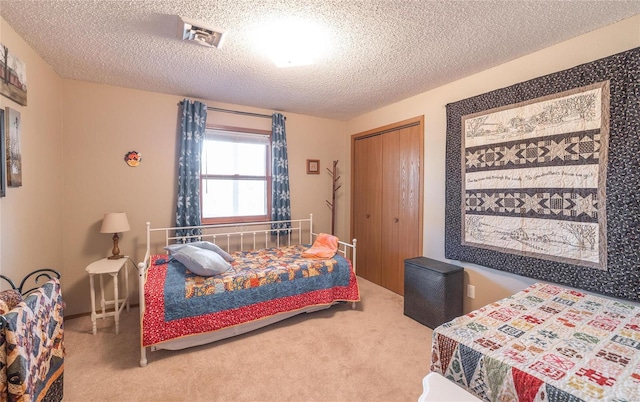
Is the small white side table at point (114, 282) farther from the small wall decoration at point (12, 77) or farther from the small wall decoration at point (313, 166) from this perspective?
the small wall decoration at point (313, 166)

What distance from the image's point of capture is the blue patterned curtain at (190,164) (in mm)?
3166

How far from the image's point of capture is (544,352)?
115cm

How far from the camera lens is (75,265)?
284 centimetres

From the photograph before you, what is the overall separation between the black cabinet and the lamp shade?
9.44 feet

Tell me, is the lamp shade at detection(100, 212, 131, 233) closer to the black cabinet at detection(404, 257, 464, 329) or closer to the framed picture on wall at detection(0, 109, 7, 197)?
the framed picture on wall at detection(0, 109, 7, 197)

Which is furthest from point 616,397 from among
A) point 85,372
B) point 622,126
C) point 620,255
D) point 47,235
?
point 47,235

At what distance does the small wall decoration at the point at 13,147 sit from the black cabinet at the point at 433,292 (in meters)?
3.23

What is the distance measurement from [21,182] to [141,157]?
1.14 metres

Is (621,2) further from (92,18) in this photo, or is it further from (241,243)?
(241,243)

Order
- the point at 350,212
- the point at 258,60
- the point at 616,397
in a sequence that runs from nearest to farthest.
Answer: the point at 616,397 → the point at 258,60 → the point at 350,212

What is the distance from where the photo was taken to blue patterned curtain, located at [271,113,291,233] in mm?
3730

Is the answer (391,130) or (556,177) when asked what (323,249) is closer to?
(391,130)

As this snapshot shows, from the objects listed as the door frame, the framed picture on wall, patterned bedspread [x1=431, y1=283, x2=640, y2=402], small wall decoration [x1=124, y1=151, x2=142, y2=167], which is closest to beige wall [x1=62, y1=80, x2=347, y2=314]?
small wall decoration [x1=124, y1=151, x2=142, y2=167]


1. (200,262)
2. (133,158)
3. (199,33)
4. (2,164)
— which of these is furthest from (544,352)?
(133,158)
